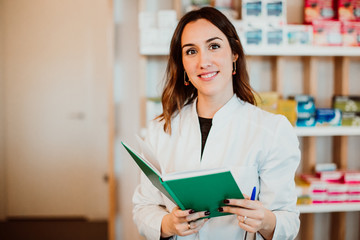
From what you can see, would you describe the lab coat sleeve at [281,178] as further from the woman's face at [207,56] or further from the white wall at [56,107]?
A: the white wall at [56,107]

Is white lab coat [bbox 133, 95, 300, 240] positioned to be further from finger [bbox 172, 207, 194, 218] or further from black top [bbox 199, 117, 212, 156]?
finger [bbox 172, 207, 194, 218]

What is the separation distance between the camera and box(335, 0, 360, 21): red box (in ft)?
7.84

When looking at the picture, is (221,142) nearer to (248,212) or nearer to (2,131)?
(248,212)

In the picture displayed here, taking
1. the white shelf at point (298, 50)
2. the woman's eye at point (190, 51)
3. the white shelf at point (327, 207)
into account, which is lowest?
the white shelf at point (327, 207)

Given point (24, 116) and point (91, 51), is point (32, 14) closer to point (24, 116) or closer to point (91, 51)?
point (91, 51)

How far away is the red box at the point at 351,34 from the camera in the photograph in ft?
7.66

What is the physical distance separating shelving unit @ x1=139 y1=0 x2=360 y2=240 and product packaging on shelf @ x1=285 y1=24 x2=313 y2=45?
0.04 meters

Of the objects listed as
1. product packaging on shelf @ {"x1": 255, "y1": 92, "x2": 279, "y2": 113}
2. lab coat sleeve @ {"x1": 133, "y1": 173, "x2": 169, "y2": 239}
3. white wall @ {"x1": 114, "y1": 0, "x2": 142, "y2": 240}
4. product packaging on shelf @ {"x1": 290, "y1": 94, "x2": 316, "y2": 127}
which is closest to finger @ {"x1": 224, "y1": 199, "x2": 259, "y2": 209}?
lab coat sleeve @ {"x1": 133, "y1": 173, "x2": 169, "y2": 239}

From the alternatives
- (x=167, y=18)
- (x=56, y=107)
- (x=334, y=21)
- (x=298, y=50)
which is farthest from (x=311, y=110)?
(x=56, y=107)

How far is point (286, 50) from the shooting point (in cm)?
228

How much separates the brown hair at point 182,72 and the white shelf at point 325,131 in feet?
3.09

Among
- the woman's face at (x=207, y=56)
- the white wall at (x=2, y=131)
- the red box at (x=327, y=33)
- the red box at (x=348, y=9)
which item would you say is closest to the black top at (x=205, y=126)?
the woman's face at (x=207, y=56)

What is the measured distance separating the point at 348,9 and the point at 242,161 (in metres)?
1.71

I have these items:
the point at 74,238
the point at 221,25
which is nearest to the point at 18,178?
the point at 74,238
